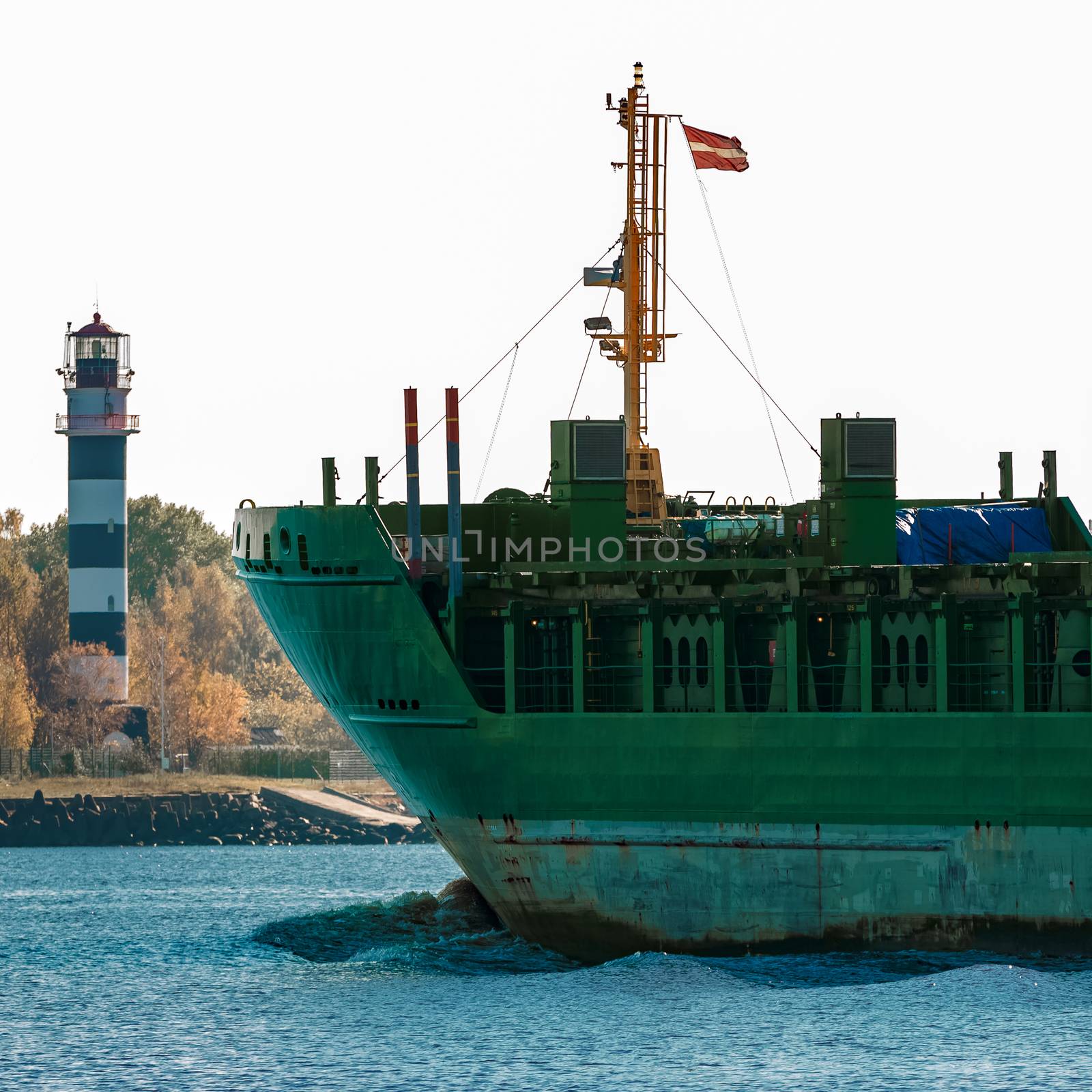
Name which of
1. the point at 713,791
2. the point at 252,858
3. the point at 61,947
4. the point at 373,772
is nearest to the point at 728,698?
the point at 713,791

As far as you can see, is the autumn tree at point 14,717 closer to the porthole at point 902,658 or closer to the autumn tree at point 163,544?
the autumn tree at point 163,544

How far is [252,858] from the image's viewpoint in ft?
319

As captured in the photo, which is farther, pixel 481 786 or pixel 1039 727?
pixel 481 786

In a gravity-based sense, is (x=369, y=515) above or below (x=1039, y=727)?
above

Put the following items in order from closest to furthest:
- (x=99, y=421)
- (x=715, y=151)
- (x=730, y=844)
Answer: (x=730, y=844) → (x=715, y=151) → (x=99, y=421)

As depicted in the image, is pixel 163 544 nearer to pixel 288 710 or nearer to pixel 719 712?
pixel 288 710

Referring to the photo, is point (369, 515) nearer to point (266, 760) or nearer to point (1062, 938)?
point (1062, 938)

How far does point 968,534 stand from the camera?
Answer: 158 ft

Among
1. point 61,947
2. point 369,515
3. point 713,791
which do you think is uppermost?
point 369,515

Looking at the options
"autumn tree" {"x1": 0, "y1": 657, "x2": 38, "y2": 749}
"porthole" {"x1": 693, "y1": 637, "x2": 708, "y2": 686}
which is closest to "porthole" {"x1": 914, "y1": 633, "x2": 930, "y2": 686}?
Result: "porthole" {"x1": 693, "y1": 637, "x2": 708, "y2": 686}

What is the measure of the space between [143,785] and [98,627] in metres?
10.0

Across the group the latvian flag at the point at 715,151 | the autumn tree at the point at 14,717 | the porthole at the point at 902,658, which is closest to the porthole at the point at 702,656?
the porthole at the point at 902,658

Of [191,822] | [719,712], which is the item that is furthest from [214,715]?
[719,712]

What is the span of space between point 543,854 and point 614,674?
12.2 ft
